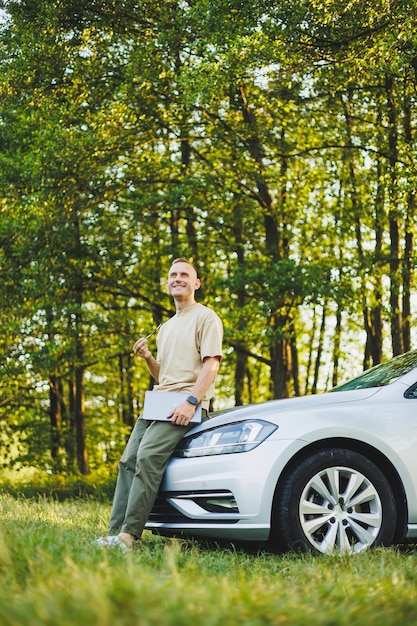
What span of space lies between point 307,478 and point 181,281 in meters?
1.81

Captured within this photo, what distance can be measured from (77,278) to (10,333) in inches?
98.6

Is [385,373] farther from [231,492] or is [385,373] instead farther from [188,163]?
[188,163]

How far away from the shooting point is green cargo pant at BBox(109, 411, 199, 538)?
556 centimetres

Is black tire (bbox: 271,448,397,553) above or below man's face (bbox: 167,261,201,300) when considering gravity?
below

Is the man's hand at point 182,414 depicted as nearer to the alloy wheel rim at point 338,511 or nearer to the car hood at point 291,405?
the car hood at point 291,405

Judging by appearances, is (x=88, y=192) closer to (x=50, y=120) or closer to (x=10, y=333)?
(x=50, y=120)

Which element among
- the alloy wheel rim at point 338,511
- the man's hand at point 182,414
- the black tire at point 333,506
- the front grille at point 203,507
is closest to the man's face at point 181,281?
the man's hand at point 182,414

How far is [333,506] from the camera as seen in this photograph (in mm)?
5379

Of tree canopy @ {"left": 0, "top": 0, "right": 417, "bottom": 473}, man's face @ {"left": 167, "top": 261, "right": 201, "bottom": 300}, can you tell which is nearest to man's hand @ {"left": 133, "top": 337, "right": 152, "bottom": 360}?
man's face @ {"left": 167, "top": 261, "right": 201, "bottom": 300}

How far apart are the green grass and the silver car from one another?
0.30 m

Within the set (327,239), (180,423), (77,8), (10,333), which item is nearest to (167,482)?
(180,423)

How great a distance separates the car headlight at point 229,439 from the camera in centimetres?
539

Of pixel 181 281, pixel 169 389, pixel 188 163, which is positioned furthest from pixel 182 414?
pixel 188 163

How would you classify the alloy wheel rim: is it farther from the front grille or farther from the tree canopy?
the tree canopy
